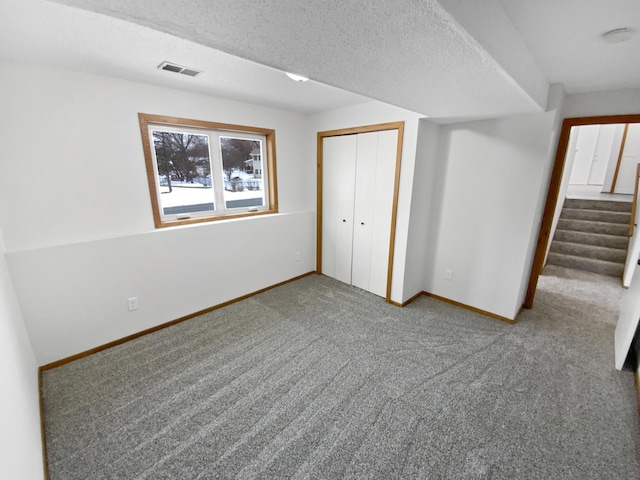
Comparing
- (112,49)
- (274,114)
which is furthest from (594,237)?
(112,49)

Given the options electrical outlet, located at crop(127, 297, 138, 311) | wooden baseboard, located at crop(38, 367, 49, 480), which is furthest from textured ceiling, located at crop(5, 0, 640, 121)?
wooden baseboard, located at crop(38, 367, 49, 480)

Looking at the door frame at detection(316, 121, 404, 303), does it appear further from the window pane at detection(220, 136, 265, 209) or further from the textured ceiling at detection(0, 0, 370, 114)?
the window pane at detection(220, 136, 265, 209)

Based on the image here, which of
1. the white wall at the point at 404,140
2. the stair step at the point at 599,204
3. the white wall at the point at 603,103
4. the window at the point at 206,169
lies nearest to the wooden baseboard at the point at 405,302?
the white wall at the point at 404,140

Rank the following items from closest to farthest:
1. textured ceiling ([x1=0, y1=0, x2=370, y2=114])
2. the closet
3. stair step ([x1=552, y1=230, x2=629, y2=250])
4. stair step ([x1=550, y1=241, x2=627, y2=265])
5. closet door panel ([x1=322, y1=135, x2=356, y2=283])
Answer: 1. textured ceiling ([x1=0, y1=0, x2=370, y2=114])
2. the closet
3. closet door panel ([x1=322, y1=135, x2=356, y2=283])
4. stair step ([x1=550, y1=241, x2=627, y2=265])
5. stair step ([x1=552, y1=230, x2=629, y2=250])

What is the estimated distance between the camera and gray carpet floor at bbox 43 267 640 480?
1.38 metres

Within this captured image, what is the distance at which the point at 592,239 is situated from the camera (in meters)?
4.36

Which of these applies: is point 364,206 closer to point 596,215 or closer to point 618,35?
point 618,35

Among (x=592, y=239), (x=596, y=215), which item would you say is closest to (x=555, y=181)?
(x=592, y=239)

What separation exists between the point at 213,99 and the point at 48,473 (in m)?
2.94

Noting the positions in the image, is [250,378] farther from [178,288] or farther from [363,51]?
[363,51]

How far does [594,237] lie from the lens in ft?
14.3

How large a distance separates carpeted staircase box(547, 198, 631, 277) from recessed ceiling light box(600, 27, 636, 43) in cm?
404

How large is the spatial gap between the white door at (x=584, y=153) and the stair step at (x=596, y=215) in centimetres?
238

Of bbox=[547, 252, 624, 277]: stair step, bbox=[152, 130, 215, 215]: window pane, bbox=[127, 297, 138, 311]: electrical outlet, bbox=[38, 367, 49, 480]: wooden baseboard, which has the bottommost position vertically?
bbox=[38, 367, 49, 480]: wooden baseboard
